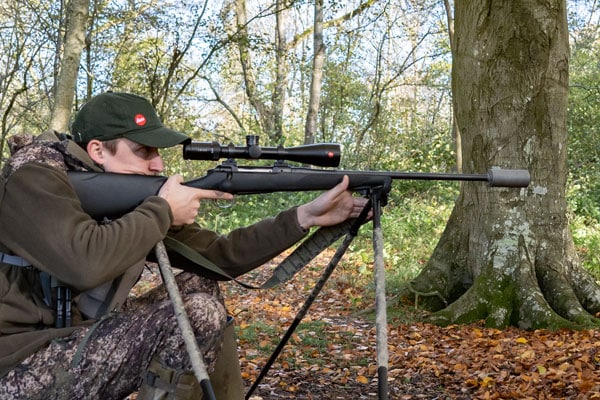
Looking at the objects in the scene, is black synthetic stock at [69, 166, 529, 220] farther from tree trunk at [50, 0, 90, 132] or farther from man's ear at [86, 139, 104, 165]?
tree trunk at [50, 0, 90, 132]

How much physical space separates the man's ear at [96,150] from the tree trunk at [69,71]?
706 centimetres

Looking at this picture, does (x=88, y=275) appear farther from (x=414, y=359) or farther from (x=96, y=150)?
(x=414, y=359)

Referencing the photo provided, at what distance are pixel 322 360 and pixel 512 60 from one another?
2.99m

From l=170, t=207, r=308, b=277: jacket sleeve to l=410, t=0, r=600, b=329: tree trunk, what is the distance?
2893mm

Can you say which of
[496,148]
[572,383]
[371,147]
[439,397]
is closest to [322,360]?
[439,397]

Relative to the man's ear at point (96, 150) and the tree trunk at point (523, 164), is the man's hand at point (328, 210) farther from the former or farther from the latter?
the tree trunk at point (523, 164)

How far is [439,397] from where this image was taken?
4363 mm

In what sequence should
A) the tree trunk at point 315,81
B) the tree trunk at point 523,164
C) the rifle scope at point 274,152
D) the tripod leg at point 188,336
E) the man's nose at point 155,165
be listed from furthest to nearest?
the tree trunk at point 315,81
the tree trunk at point 523,164
the man's nose at point 155,165
the rifle scope at point 274,152
the tripod leg at point 188,336

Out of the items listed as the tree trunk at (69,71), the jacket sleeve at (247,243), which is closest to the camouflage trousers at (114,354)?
the jacket sleeve at (247,243)

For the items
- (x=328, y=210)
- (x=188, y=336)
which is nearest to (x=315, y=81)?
(x=328, y=210)

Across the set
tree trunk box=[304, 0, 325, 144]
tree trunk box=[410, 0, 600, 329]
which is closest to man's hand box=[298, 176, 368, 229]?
tree trunk box=[410, 0, 600, 329]

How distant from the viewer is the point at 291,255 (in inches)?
136

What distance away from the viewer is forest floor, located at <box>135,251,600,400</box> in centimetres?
434

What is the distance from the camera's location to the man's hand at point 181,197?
2893 mm
